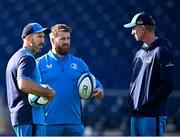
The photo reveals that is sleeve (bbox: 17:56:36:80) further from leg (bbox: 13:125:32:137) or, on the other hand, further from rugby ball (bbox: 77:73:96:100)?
rugby ball (bbox: 77:73:96:100)

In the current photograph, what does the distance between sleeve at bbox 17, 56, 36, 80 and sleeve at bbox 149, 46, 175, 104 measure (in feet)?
3.80

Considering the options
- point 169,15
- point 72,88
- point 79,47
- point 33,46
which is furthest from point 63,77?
point 169,15

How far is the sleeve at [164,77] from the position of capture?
535 centimetres

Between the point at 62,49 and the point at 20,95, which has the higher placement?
the point at 62,49

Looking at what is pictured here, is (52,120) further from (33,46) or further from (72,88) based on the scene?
(33,46)

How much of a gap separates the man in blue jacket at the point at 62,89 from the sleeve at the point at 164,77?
534mm

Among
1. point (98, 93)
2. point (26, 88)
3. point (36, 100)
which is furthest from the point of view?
point (98, 93)

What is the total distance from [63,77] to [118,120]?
4.81 metres

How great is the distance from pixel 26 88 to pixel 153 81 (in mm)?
1246

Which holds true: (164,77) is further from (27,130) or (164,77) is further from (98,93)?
(27,130)

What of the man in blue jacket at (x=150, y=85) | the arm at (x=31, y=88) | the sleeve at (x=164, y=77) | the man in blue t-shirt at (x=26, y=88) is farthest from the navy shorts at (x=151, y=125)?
the arm at (x=31, y=88)

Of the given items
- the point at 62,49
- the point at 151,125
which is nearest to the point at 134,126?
A: the point at 151,125

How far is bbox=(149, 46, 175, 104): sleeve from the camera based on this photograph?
5.35 m

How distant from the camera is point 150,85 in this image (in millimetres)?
5422
